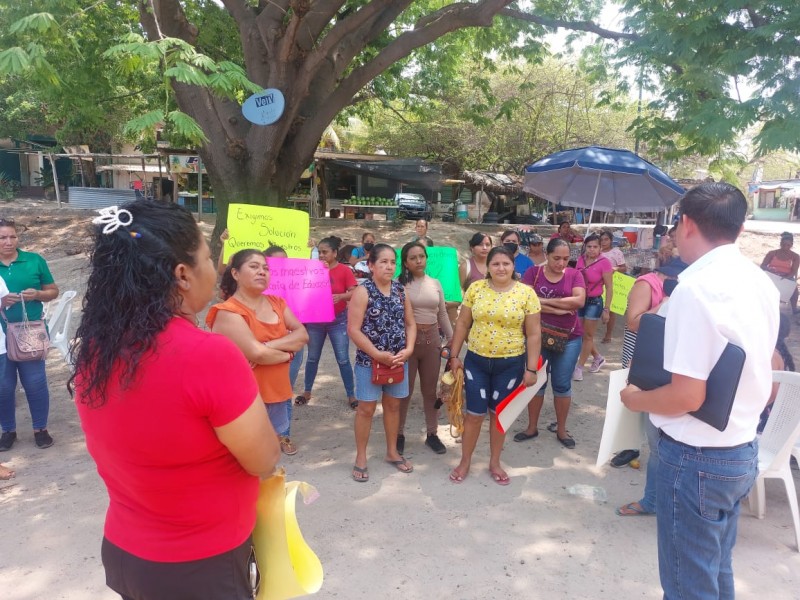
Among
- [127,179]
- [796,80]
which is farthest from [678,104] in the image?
[127,179]

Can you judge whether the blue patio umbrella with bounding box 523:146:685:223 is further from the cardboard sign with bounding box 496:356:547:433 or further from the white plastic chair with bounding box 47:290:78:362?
the white plastic chair with bounding box 47:290:78:362

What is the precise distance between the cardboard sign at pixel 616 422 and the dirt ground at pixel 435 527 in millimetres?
552

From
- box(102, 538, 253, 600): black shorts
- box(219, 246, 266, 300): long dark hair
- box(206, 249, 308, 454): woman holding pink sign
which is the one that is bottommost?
box(102, 538, 253, 600): black shorts

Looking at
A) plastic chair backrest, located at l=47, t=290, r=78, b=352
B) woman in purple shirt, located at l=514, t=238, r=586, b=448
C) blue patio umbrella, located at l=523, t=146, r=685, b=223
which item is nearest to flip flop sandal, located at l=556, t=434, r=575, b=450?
woman in purple shirt, located at l=514, t=238, r=586, b=448

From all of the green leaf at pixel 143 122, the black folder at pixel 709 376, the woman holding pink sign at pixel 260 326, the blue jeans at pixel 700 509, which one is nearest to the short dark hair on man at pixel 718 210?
the black folder at pixel 709 376

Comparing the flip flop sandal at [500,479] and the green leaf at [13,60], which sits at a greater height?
the green leaf at [13,60]

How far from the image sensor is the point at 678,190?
299 inches

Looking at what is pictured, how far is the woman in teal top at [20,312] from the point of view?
159 inches

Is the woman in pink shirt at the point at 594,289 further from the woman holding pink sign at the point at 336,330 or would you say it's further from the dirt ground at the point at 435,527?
the woman holding pink sign at the point at 336,330

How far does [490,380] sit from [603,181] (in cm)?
586

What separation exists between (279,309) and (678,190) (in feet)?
21.4

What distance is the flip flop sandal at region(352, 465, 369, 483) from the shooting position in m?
3.80

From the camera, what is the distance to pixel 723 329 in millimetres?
1610

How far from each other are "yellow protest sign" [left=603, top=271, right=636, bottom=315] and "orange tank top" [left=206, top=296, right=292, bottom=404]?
4.18 meters
